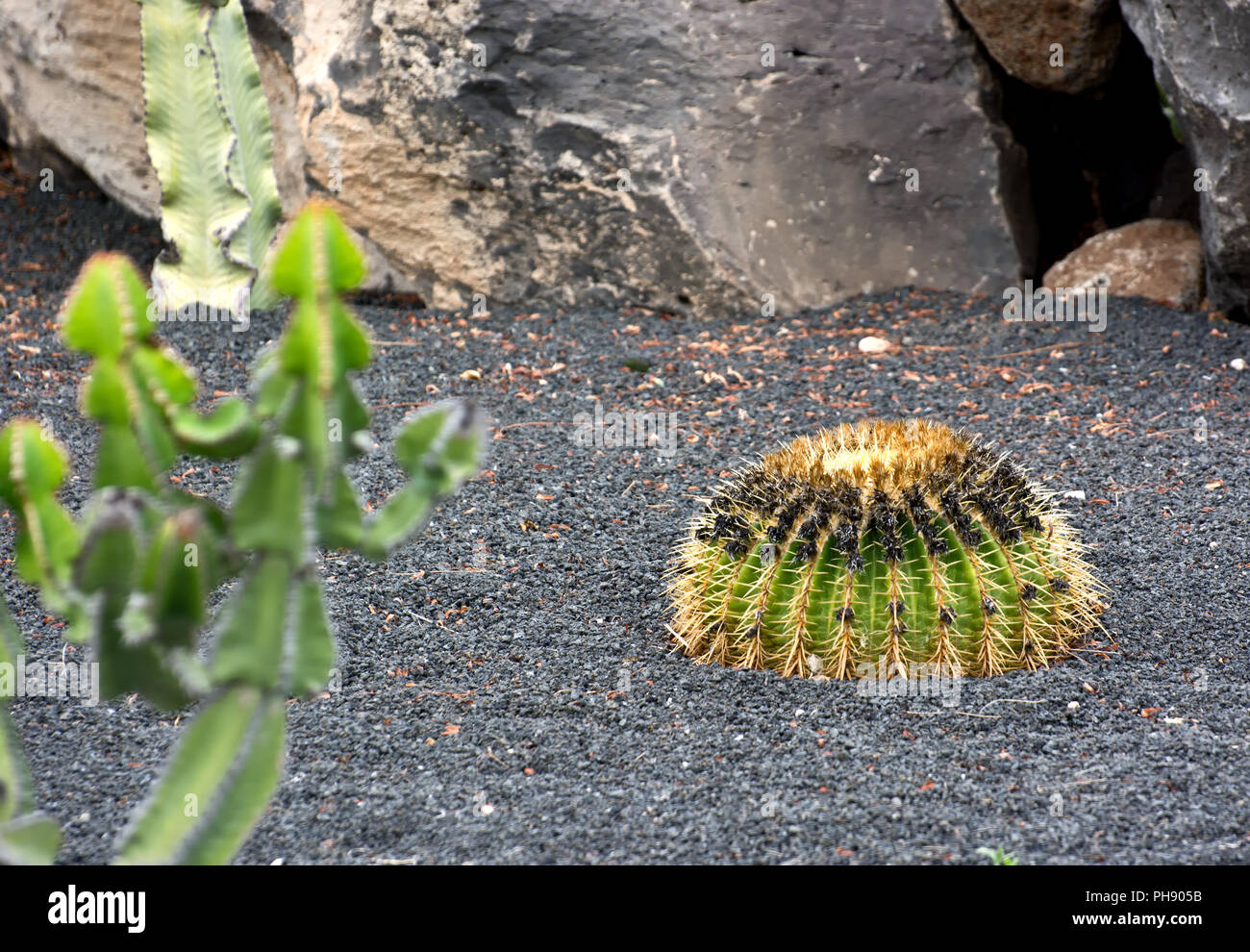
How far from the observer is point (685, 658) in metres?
3.57

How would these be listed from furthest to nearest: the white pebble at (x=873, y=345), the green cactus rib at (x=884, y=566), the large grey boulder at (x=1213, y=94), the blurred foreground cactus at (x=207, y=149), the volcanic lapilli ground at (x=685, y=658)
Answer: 1. the blurred foreground cactus at (x=207, y=149)
2. the white pebble at (x=873, y=345)
3. the large grey boulder at (x=1213, y=94)
4. the green cactus rib at (x=884, y=566)
5. the volcanic lapilli ground at (x=685, y=658)

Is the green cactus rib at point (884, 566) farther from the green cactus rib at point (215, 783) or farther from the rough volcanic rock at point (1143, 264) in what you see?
the rough volcanic rock at point (1143, 264)

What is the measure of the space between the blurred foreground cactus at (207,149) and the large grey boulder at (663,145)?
0.36 metres

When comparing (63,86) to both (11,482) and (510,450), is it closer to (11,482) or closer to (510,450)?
(510,450)

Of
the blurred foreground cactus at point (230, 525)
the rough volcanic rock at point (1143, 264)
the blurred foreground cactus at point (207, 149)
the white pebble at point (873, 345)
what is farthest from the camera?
the rough volcanic rock at point (1143, 264)

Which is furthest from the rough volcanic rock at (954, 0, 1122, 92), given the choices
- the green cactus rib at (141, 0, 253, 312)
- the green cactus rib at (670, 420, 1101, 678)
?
the green cactus rib at (141, 0, 253, 312)

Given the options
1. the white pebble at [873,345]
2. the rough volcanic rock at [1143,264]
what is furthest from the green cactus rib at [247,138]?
A: the rough volcanic rock at [1143,264]

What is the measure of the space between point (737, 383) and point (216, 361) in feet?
8.22

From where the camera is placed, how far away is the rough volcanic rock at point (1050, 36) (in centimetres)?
622

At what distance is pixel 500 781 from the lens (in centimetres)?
296

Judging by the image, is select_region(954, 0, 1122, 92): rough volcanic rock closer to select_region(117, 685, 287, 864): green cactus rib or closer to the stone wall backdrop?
the stone wall backdrop

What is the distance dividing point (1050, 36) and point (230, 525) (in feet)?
19.1

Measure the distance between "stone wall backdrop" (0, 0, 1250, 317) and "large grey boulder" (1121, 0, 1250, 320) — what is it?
1.06ft
